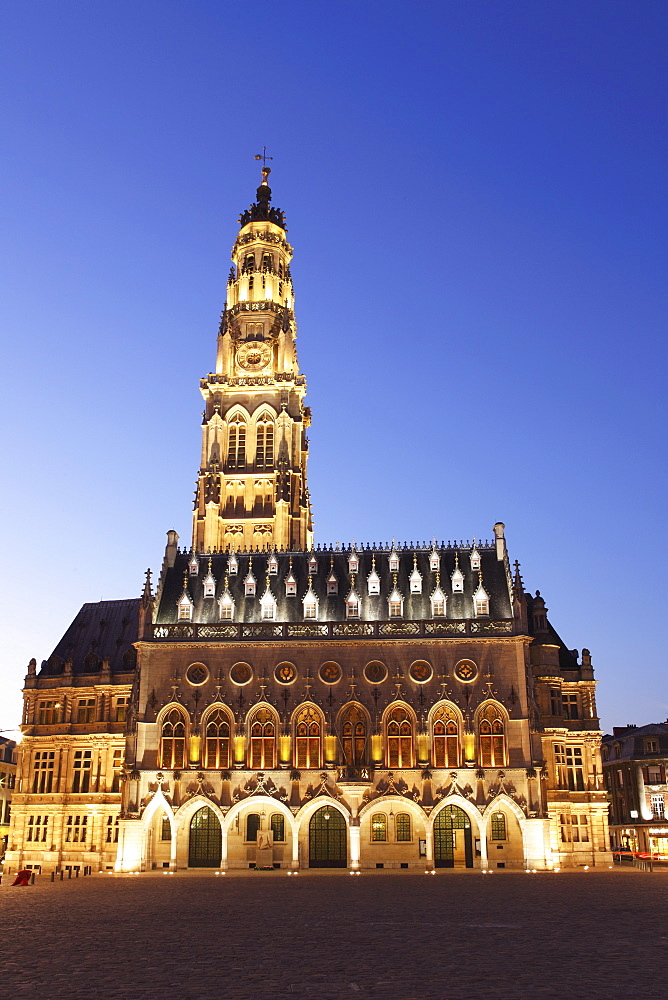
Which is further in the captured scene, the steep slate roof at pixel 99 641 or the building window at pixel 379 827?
the steep slate roof at pixel 99 641

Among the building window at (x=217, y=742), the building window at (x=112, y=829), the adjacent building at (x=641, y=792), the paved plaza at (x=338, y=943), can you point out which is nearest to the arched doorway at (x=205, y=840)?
the building window at (x=217, y=742)

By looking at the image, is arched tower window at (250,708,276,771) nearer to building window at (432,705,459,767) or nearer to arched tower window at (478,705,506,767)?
building window at (432,705,459,767)

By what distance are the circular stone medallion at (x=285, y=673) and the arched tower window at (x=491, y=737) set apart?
1315 cm

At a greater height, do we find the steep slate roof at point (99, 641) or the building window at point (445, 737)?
the steep slate roof at point (99, 641)

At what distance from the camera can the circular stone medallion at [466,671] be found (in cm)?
6353

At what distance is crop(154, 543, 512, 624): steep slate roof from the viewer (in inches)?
2640

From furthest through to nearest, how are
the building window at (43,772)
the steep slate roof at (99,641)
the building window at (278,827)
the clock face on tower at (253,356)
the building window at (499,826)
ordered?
1. the clock face on tower at (253,356)
2. the steep slate roof at (99,641)
3. the building window at (43,772)
4. the building window at (499,826)
5. the building window at (278,827)

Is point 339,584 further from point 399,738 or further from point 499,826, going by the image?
point 499,826

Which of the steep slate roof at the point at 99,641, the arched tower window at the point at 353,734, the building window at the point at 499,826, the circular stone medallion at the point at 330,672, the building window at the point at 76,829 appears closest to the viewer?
the arched tower window at the point at 353,734

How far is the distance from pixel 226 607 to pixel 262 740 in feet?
33.1

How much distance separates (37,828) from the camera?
2847 inches

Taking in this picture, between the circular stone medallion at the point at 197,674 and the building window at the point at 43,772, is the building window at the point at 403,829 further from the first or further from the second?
the building window at the point at 43,772

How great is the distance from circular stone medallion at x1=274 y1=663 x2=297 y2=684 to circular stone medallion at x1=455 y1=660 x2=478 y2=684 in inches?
446

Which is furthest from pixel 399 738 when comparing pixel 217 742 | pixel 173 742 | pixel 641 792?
pixel 641 792
